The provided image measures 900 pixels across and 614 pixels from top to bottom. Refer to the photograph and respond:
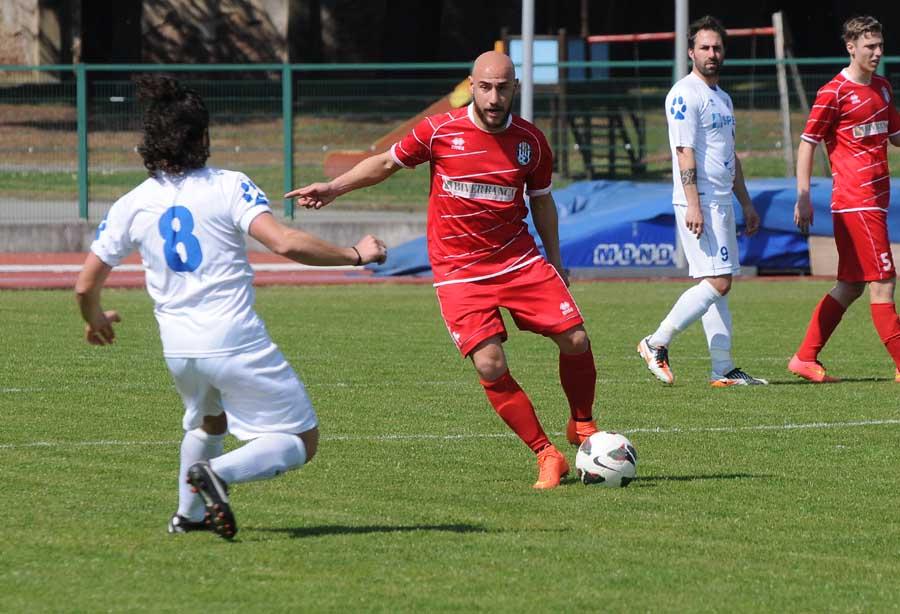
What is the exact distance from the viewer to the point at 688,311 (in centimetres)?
1059

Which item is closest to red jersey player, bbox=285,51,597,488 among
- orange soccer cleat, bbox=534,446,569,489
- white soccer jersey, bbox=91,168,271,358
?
orange soccer cleat, bbox=534,446,569,489

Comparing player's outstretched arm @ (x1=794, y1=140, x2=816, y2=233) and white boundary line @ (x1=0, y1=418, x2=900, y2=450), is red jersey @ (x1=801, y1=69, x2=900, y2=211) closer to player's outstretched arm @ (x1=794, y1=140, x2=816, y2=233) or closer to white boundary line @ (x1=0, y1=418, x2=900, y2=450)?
player's outstretched arm @ (x1=794, y1=140, x2=816, y2=233)

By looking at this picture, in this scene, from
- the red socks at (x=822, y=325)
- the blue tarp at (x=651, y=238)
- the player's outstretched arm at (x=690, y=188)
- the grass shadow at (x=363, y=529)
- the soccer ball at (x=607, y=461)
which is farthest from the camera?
the blue tarp at (x=651, y=238)

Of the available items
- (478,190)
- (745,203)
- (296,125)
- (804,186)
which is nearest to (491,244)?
(478,190)

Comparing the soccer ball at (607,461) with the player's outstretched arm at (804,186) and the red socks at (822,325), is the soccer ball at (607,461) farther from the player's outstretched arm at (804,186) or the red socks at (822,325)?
the red socks at (822,325)

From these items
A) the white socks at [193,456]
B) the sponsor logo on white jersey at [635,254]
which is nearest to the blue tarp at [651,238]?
the sponsor logo on white jersey at [635,254]

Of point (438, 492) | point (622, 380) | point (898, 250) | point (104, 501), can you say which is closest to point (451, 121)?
point (438, 492)

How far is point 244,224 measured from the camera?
19.3ft

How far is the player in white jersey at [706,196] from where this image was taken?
408 inches

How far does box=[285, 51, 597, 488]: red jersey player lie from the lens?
7453 millimetres

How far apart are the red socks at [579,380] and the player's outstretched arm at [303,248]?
199 centimetres

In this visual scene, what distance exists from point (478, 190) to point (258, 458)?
6.57 ft

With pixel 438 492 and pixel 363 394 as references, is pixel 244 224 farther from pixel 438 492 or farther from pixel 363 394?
pixel 363 394

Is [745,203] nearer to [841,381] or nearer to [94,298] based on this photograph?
[841,381]
